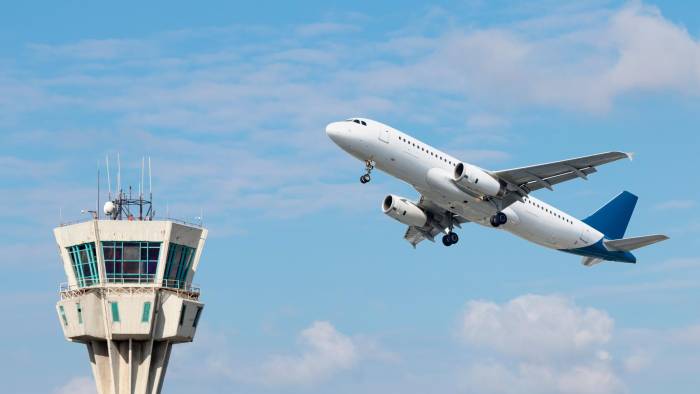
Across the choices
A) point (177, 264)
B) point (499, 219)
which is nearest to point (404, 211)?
point (499, 219)

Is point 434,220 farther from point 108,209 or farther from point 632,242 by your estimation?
point 108,209

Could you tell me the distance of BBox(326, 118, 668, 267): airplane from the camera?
339 ft

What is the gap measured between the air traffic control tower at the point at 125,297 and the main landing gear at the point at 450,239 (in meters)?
25.5

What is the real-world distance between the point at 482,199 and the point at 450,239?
378 inches

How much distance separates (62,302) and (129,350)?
7222 millimetres

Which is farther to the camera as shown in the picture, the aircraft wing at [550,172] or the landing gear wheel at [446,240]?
the landing gear wheel at [446,240]

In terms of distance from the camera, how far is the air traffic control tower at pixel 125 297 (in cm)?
12900

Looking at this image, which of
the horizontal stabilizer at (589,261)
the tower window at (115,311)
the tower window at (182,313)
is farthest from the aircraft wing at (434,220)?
the tower window at (115,311)

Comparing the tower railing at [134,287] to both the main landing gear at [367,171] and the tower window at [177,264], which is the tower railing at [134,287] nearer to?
the tower window at [177,264]

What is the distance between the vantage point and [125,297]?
12900 cm

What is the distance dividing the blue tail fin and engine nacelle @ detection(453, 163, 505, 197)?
14950 mm

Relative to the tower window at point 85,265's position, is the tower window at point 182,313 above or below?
below

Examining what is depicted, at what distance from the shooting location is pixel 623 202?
123 metres

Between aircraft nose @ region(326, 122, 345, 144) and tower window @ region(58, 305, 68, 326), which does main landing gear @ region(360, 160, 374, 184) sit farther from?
tower window @ region(58, 305, 68, 326)
